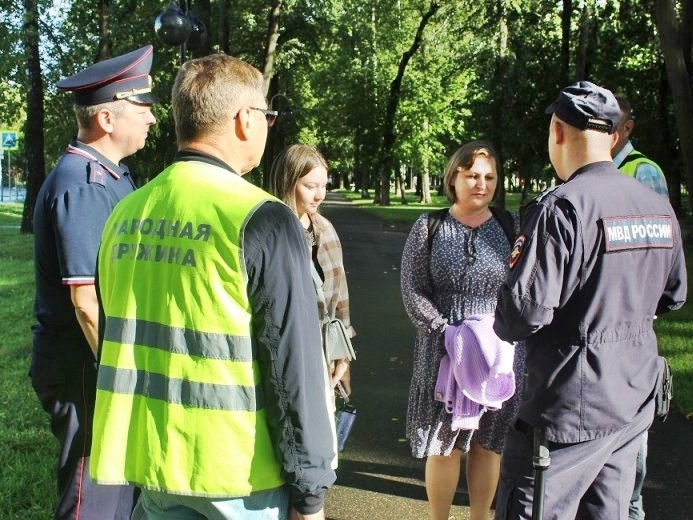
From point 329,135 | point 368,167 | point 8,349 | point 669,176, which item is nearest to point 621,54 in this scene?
point 669,176

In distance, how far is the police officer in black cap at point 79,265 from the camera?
2912 mm

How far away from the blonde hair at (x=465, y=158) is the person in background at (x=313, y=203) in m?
0.62

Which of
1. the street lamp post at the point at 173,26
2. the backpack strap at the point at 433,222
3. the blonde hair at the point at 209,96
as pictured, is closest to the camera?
the blonde hair at the point at 209,96

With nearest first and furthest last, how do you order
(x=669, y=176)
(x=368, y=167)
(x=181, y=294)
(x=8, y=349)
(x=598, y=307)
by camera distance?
(x=181, y=294), (x=598, y=307), (x=8, y=349), (x=669, y=176), (x=368, y=167)

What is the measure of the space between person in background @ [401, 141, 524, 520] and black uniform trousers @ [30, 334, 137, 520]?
1535mm

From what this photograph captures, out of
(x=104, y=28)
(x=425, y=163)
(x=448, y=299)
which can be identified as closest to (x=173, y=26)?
(x=448, y=299)

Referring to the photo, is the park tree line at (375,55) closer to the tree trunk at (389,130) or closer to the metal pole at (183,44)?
the tree trunk at (389,130)

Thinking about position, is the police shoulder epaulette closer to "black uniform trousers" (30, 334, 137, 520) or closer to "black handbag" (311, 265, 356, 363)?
"black uniform trousers" (30, 334, 137, 520)

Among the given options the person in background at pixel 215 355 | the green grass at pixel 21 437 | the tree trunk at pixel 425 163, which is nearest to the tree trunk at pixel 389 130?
the tree trunk at pixel 425 163

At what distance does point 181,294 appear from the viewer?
6.46ft

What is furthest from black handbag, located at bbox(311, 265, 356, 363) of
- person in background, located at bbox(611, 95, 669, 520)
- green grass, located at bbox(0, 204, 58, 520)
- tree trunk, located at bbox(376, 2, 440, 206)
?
tree trunk, located at bbox(376, 2, 440, 206)

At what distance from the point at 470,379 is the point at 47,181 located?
79.1 inches

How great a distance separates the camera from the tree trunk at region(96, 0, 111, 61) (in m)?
22.4

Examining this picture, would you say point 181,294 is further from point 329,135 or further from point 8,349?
point 329,135
